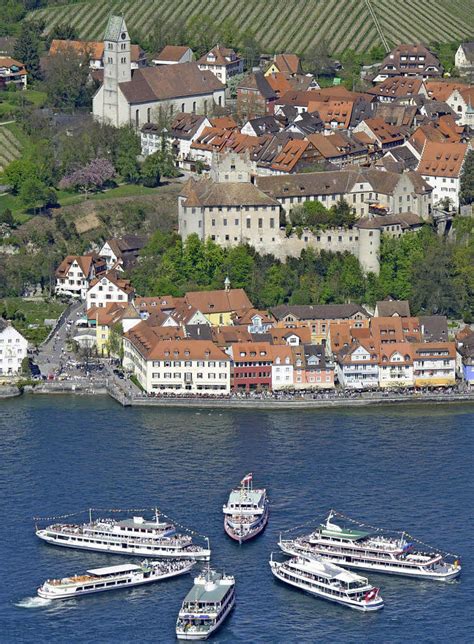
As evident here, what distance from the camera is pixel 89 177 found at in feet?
371

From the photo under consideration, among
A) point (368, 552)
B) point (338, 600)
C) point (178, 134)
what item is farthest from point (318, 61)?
point (338, 600)

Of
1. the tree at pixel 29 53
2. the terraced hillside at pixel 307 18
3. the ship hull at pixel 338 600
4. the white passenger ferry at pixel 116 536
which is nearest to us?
the ship hull at pixel 338 600

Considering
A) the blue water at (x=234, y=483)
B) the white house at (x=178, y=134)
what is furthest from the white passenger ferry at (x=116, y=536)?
the white house at (x=178, y=134)

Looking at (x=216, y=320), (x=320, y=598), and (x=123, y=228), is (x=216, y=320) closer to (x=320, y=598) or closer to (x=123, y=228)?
(x=123, y=228)

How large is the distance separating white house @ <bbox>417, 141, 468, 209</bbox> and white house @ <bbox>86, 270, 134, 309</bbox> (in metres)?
17.4

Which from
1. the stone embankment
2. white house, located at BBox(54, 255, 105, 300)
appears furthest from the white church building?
A: the stone embankment

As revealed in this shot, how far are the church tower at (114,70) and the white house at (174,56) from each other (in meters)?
9.02

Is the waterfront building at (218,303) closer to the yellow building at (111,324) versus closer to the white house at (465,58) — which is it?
the yellow building at (111,324)

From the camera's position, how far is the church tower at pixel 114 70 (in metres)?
121

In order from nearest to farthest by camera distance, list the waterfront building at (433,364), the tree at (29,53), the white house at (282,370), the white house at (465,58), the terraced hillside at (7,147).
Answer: the white house at (282,370) < the waterfront building at (433,364) < the terraced hillside at (7,147) < the tree at (29,53) < the white house at (465,58)

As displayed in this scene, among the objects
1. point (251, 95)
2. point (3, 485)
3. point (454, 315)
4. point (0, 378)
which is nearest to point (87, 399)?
point (0, 378)

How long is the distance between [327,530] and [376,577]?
2.49 metres

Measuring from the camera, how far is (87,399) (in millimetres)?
89438

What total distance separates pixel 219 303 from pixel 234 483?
1932 cm
